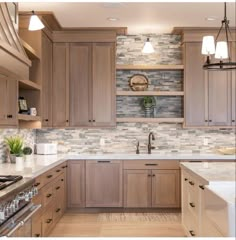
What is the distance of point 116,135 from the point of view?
17.9ft

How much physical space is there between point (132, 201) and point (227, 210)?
3.34 m

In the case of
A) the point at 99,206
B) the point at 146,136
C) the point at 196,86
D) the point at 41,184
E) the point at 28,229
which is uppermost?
the point at 196,86

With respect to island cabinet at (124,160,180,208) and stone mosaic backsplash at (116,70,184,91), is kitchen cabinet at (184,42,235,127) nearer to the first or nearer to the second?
stone mosaic backsplash at (116,70,184,91)

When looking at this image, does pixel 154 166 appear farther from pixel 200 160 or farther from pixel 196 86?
pixel 196 86

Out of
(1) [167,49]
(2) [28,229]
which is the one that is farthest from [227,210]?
(1) [167,49]

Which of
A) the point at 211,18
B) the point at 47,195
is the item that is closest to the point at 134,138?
the point at 211,18

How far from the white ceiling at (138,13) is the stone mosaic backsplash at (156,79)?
627 mm

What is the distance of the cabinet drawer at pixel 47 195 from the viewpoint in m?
3.47

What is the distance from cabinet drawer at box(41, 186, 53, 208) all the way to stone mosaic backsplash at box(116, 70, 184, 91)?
7.08ft

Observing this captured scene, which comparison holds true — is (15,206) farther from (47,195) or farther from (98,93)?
(98,93)

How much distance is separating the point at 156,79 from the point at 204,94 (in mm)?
731

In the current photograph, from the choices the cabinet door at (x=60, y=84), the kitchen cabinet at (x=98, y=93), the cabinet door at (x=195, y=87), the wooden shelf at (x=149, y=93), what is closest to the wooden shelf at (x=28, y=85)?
the cabinet door at (x=60, y=84)

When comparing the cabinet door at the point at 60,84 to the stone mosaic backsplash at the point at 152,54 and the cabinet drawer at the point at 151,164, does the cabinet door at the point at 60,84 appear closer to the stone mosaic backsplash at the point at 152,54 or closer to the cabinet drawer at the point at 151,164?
the stone mosaic backsplash at the point at 152,54

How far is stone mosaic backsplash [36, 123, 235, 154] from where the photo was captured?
214 inches
